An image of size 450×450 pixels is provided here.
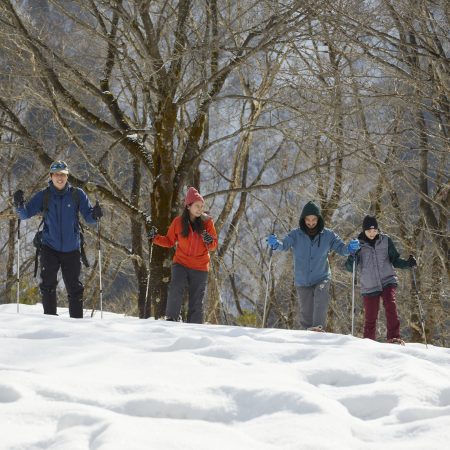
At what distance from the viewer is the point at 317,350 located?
4777 millimetres

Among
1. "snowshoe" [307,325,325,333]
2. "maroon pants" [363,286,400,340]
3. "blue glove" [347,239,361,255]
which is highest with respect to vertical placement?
"blue glove" [347,239,361,255]

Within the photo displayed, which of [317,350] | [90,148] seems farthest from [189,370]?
[90,148]

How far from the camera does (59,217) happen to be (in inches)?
275

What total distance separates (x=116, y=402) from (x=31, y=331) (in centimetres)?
199

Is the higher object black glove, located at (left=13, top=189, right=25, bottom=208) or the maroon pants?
black glove, located at (left=13, top=189, right=25, bottom=208)

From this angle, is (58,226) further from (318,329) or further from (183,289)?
(318,329)

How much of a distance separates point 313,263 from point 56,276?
2.83 m

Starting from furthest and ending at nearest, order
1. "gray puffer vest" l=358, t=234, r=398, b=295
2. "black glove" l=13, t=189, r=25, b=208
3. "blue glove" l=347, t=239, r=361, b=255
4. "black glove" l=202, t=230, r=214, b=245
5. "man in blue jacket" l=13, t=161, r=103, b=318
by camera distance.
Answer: "gray puffer vest" l=358, t=234, r=398, b=295
"blue glove" l=347, t=239, r=361, b=255
"black glove" l=202, t=230, r=214, b=245
"black glove" l=13, t=189, r=25, b=208
"man in blue jacket" l=13, t=161, r=103, b=318

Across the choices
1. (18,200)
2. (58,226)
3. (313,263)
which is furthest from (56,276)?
(313,263)

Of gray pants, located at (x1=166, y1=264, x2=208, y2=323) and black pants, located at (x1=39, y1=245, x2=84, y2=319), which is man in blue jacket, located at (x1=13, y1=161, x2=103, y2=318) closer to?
black pants, located at (x1=39, y1=245, x2=84, y2=319)

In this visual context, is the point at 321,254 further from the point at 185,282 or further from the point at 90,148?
the point at 90,148

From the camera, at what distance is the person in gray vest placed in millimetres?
7738

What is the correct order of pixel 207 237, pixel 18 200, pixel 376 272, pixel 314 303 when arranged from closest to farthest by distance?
pixel 18 200 < pixel 207 237 < pixel 314 303 < pixel 376 272

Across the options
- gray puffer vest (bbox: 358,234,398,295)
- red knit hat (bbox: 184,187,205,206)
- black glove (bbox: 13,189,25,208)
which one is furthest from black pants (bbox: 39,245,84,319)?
gray puffer vest (bbox: 358,234,398,295)
